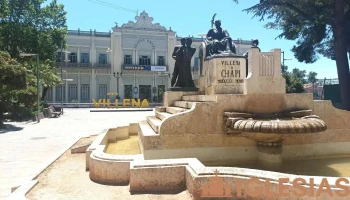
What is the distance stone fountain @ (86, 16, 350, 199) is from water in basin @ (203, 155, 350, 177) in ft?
0.65

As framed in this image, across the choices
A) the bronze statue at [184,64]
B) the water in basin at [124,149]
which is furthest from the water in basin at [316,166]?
the bronze statue at [184,64]

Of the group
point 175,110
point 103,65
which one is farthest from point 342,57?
point 103,65

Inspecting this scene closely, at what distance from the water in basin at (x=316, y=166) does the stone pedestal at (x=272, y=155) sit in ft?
0.36

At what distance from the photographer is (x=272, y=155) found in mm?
5703

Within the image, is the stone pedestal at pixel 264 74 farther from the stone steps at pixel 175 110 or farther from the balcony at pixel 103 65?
the balcony at pixel 103 65

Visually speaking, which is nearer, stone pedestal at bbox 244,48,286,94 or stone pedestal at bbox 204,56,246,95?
stone pedestal at bbox 244,48,286,94

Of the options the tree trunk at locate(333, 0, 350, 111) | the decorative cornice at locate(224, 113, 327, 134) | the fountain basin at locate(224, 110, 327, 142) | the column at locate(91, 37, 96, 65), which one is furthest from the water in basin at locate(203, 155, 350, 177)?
the column at locate(91, 37, 96, 65)

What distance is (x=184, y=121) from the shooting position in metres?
5.95

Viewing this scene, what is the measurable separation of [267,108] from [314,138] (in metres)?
1.45

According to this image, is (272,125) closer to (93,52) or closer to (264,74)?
(264,74)

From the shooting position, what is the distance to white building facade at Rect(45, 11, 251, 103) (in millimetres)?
46562

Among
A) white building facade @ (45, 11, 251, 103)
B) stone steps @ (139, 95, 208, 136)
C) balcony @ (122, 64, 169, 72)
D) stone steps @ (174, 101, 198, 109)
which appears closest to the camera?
stone steps @ (139, 95, 208, 136)

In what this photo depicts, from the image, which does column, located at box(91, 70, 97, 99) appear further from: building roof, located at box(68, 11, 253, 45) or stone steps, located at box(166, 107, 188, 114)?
stone steps, located at box(166, 107, 188, 114)

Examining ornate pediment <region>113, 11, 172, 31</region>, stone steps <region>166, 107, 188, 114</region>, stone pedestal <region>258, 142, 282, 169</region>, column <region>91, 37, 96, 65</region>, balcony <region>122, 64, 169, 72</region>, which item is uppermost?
ornate pediment <region>113, 11, 172, 31</region>
